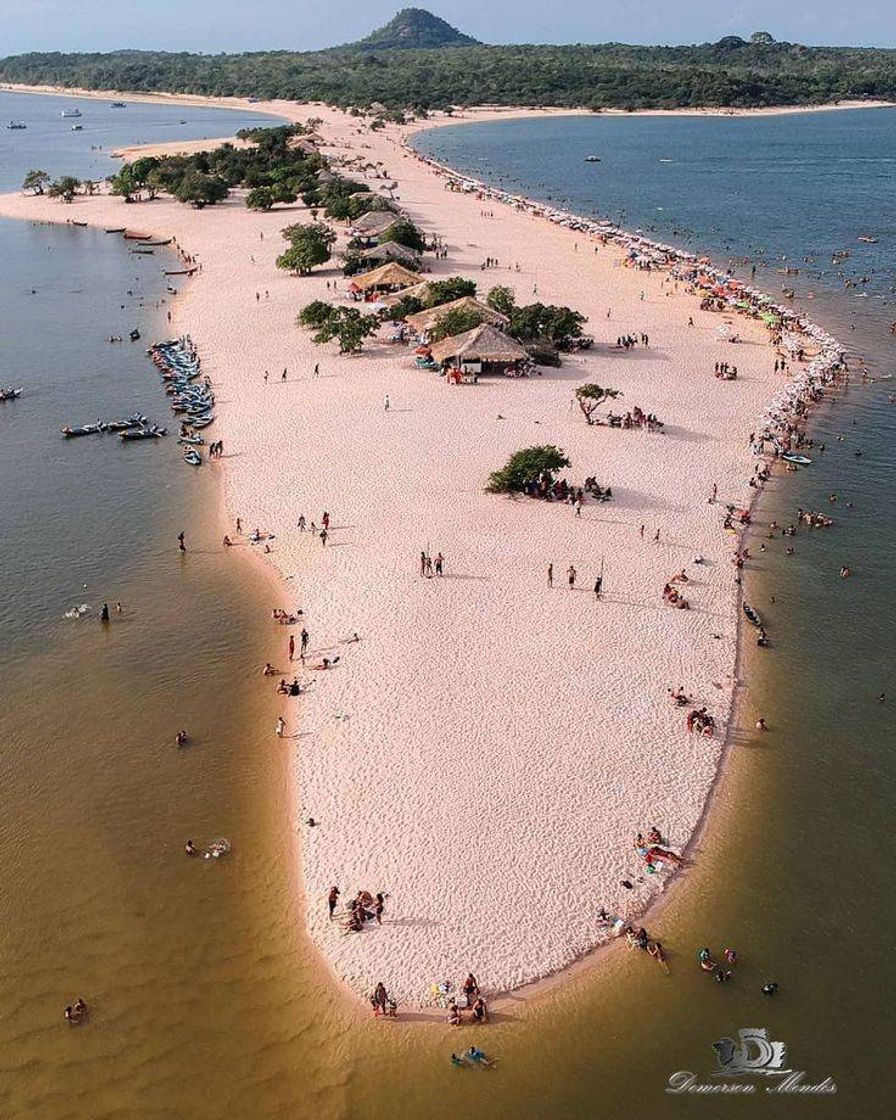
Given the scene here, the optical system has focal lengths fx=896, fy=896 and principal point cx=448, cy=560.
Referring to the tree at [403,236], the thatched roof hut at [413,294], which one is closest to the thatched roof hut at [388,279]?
the thatched roof hut at [413,294]

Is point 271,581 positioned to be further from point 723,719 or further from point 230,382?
point 230,382

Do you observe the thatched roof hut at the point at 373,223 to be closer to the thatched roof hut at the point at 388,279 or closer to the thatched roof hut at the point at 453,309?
the thatched roof hut at the point at 388,279

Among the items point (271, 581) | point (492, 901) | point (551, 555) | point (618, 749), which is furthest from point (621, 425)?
point (492, 901)

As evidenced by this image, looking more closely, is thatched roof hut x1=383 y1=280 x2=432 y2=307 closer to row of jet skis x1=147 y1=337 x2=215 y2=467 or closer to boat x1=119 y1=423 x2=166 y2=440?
row of jet skis x1=147 y1=337 x2=215 y2=467

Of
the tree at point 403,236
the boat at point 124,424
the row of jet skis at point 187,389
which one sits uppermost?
the tree at point 403,236

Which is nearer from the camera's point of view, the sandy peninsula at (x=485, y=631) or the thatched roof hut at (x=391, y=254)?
the sandy peninsula at (x=485, y=631)

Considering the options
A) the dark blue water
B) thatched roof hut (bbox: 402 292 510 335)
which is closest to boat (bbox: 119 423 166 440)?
thatched roof hut (bbox: 402 292 510 335)
